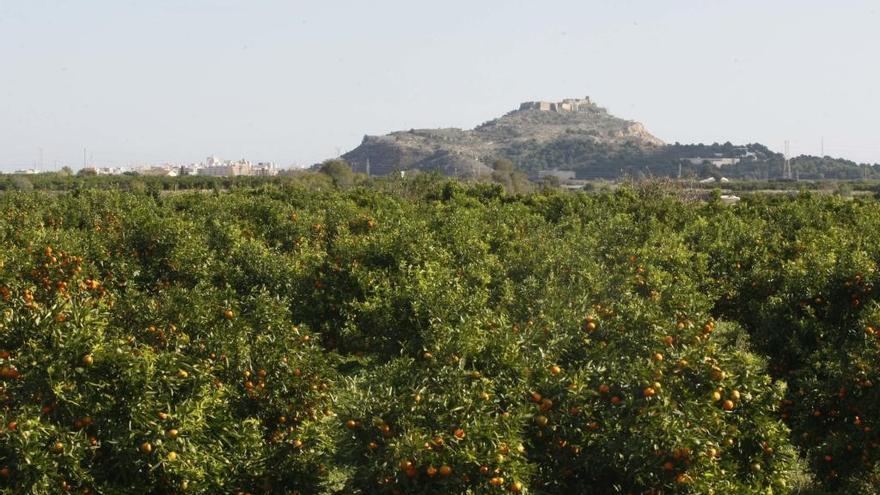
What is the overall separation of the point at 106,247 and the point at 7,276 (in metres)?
4.80

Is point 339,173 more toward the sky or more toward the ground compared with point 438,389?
more toward the sky

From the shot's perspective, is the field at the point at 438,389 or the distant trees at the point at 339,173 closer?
the field at the point at 438,389

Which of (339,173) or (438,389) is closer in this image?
(438,389)

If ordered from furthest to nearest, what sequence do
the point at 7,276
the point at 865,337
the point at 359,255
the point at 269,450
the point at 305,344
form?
the point at 359,255, the point at 7,276, the point at 865,337, the point at 305,344, the point at 269,450

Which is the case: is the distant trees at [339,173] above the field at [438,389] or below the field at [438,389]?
above

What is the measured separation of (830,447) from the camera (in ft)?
32.0

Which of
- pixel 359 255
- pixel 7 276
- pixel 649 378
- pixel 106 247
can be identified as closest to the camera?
pixel 649 378

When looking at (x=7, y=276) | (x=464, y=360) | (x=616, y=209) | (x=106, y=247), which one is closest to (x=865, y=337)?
(x=464, y=360)

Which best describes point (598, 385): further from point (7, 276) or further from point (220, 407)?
point (7, 276)

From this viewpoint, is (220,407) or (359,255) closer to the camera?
(220,407)

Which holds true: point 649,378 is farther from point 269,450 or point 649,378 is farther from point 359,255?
point 359,255

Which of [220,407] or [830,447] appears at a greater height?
[220,407]

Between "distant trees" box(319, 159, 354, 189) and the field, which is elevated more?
"distant trees" box(319, 159, 354, 189)

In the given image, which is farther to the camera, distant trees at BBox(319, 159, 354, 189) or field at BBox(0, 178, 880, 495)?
distant trees at BBox(319, 159, 354, 189)
